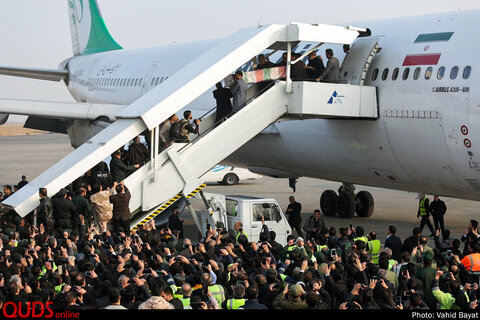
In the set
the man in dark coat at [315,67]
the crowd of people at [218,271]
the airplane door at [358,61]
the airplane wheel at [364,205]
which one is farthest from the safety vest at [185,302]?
the airplane wheel at [364,205]

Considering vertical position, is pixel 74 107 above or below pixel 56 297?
below

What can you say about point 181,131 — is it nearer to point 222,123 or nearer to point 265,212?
point 222,123

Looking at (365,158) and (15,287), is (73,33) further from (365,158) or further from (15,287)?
(15,287)

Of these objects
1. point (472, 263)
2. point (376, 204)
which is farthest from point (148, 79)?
point (472, 263)

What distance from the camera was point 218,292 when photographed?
10.2m

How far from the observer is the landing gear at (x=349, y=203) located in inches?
938

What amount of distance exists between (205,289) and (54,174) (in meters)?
7.30

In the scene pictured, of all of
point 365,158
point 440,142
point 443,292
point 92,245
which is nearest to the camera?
point 443,292

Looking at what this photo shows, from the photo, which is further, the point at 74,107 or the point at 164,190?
the point at 74,107

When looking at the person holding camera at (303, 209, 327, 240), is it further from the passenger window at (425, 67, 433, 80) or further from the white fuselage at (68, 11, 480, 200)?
the passenger window at (425, 67, 433, 80)

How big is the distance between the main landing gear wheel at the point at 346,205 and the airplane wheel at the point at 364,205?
0.32 meters

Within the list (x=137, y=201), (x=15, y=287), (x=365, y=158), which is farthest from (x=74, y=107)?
(x=15, y=287)

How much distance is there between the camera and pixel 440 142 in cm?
1622

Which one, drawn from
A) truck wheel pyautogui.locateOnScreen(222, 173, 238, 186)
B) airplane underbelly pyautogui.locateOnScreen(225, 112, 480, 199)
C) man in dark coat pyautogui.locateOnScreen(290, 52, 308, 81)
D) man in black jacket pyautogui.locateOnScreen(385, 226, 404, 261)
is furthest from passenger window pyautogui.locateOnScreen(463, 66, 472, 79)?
truck wheel pyautogui.locateOnScreen(222, 173, 238, 186)
